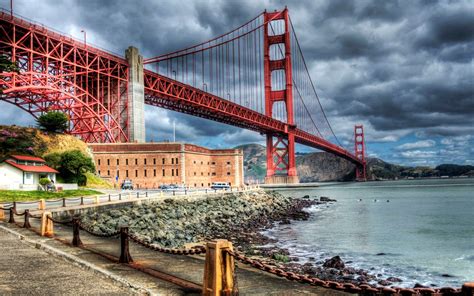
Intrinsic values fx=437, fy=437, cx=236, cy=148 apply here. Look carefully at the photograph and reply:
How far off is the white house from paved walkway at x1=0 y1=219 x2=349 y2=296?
25.5 metres

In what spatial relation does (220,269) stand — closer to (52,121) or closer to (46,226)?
(46,226)

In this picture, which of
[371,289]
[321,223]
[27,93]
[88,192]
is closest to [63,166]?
[88,192]

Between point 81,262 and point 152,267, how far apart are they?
1595mm

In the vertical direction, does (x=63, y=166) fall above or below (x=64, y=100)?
below

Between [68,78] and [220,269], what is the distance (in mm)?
59607

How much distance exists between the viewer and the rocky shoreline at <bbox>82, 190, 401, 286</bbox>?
1752 centimetres

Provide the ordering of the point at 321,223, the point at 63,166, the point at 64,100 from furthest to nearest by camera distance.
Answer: the point at 64,100, the point at 63,166, the point at 321,223

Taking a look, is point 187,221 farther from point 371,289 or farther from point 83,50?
point 83,50

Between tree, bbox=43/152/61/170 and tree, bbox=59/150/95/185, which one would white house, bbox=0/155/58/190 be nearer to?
tree, bbox=59/150/95/185

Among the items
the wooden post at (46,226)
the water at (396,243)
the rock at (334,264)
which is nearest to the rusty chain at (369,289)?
the wooden post at (46,226)

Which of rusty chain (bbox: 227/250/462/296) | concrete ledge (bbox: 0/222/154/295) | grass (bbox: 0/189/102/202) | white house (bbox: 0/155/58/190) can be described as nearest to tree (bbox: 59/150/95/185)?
white house (bbox: 0/155/58/190)

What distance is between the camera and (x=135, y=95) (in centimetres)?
6319

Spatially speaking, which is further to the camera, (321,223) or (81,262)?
(321,223)

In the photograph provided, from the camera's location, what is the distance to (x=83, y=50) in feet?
191
